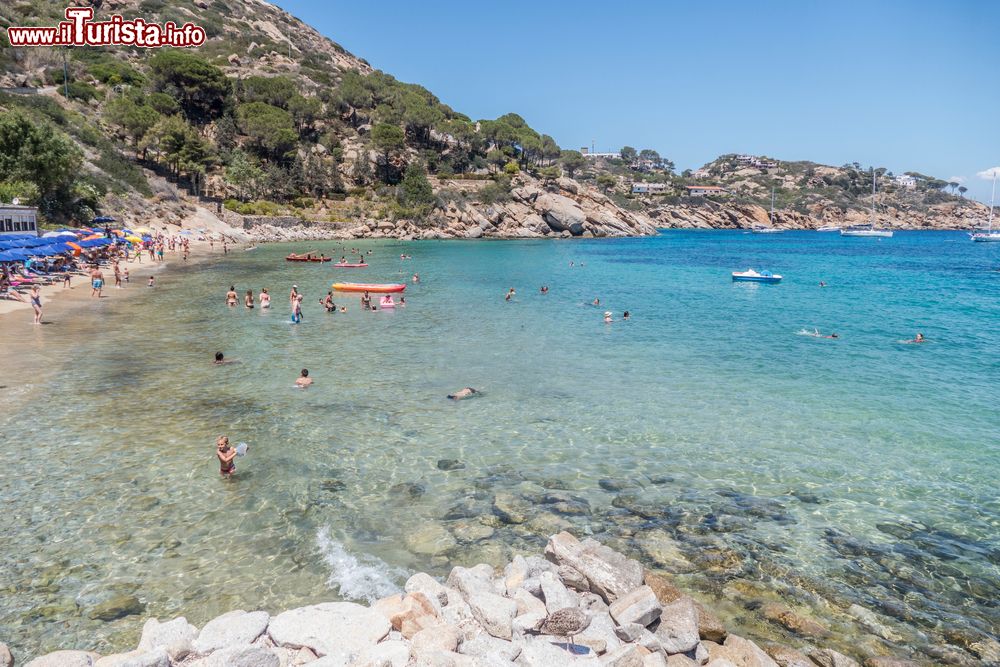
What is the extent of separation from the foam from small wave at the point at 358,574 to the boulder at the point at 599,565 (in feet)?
7.97

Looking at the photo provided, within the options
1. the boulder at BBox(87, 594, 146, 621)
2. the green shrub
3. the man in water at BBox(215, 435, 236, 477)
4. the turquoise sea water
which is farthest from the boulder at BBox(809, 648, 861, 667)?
the green shrub

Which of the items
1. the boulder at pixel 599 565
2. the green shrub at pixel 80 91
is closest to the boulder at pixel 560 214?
the green shrub at pixel 80 91

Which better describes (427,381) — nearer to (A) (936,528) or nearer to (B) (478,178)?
(A) (936,528)

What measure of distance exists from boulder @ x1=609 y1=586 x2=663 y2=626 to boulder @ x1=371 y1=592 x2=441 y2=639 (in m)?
2.18

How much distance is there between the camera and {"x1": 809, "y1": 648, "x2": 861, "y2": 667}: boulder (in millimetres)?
7168

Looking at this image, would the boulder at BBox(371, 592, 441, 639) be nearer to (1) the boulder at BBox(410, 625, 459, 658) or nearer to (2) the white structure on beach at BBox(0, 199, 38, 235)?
(1) the boulder at BBox(410, 625, 459, 658)

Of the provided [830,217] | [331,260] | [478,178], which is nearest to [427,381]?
[331,260]

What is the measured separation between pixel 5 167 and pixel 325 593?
60.1m

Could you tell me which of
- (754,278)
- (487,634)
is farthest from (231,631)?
(754,278)

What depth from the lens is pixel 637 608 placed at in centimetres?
727

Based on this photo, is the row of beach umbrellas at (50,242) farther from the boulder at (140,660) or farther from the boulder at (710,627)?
the boulder at (710,627)

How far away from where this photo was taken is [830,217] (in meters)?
198

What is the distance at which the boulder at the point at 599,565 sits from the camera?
26.0 feet

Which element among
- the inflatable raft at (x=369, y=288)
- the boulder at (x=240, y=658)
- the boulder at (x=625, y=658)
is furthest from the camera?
the inflatable raft at (x=369, y=288)
